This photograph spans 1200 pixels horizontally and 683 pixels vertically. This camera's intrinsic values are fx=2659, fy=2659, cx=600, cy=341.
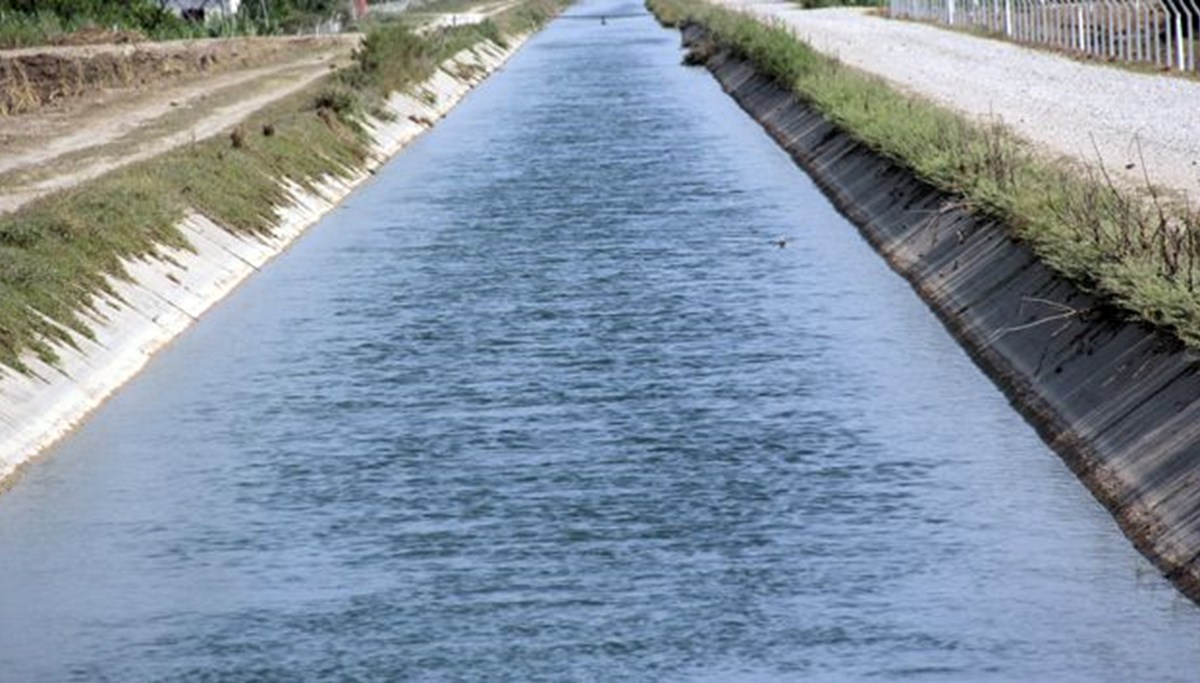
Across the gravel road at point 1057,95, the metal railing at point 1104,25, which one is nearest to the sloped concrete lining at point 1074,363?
the gravel road at point 1057,95

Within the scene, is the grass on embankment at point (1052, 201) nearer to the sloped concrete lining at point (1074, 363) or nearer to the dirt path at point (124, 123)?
the sloped concrete lining at point (1074, 363)

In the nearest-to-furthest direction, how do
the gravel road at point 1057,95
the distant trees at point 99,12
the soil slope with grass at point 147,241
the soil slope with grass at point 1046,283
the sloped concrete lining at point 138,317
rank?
the soil slope with grass at point 1046,283
the sloped concrete lining at point 138,317
the soil slope with grass at point 147,241
the gravel road at point 1057,95
the distant trees at point 99,12

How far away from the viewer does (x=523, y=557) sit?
16812mm

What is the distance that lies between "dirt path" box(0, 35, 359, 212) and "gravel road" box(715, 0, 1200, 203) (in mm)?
12955

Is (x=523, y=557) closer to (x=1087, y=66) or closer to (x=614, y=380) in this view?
(x=614, y=380)

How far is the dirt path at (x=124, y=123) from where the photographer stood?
3778 centimetres

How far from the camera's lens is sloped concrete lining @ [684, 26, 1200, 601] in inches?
646

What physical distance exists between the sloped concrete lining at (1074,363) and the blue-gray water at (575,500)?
0.83 feet

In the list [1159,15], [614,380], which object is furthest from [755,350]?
[1159,15]

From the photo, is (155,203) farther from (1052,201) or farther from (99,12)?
(99,12)

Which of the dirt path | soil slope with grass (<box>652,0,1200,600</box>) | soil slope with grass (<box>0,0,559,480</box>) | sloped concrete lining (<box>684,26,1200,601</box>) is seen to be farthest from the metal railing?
sloped concrete lining (<box>684,26,1200,601</box>)

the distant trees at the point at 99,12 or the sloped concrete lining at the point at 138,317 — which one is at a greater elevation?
the sloped concrete lining at the point at 138,317

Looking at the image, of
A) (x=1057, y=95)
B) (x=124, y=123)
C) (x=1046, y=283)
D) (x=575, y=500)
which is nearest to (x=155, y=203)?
(x=1046, y=283)

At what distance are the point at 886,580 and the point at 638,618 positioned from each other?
160 cm
